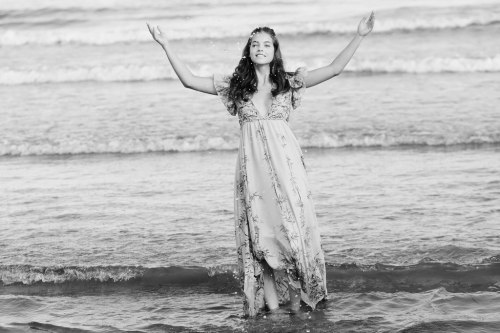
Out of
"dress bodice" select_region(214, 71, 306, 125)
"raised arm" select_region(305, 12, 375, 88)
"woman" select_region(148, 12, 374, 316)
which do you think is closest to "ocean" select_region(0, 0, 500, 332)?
"woman" select_region(148, 12, 374, 316)

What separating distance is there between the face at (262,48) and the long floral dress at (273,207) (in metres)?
0.18

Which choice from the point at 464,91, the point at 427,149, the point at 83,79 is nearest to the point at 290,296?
the point at 427,149

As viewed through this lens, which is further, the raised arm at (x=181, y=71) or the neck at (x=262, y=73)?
the neck at (x=262, y=73)

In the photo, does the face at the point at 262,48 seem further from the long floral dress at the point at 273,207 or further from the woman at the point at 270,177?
the long floral dress at the point at 273,207

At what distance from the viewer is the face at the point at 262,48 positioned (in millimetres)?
4844

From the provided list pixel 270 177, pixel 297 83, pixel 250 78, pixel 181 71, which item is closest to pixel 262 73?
pixel 250 78

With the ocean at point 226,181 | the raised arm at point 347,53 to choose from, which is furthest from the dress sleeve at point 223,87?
the ocean at point 226,181

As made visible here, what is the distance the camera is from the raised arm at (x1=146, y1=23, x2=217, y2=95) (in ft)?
15.6

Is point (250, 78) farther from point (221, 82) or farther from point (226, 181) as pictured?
point (226, 181)

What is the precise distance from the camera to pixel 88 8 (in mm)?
23516

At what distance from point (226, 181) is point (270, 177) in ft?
13.1

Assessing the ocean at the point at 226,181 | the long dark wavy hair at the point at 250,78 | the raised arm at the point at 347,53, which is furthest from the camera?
the ocean at the point at 226,181

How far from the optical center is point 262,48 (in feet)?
15.9

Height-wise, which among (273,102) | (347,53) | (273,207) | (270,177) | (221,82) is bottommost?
(273,207)
